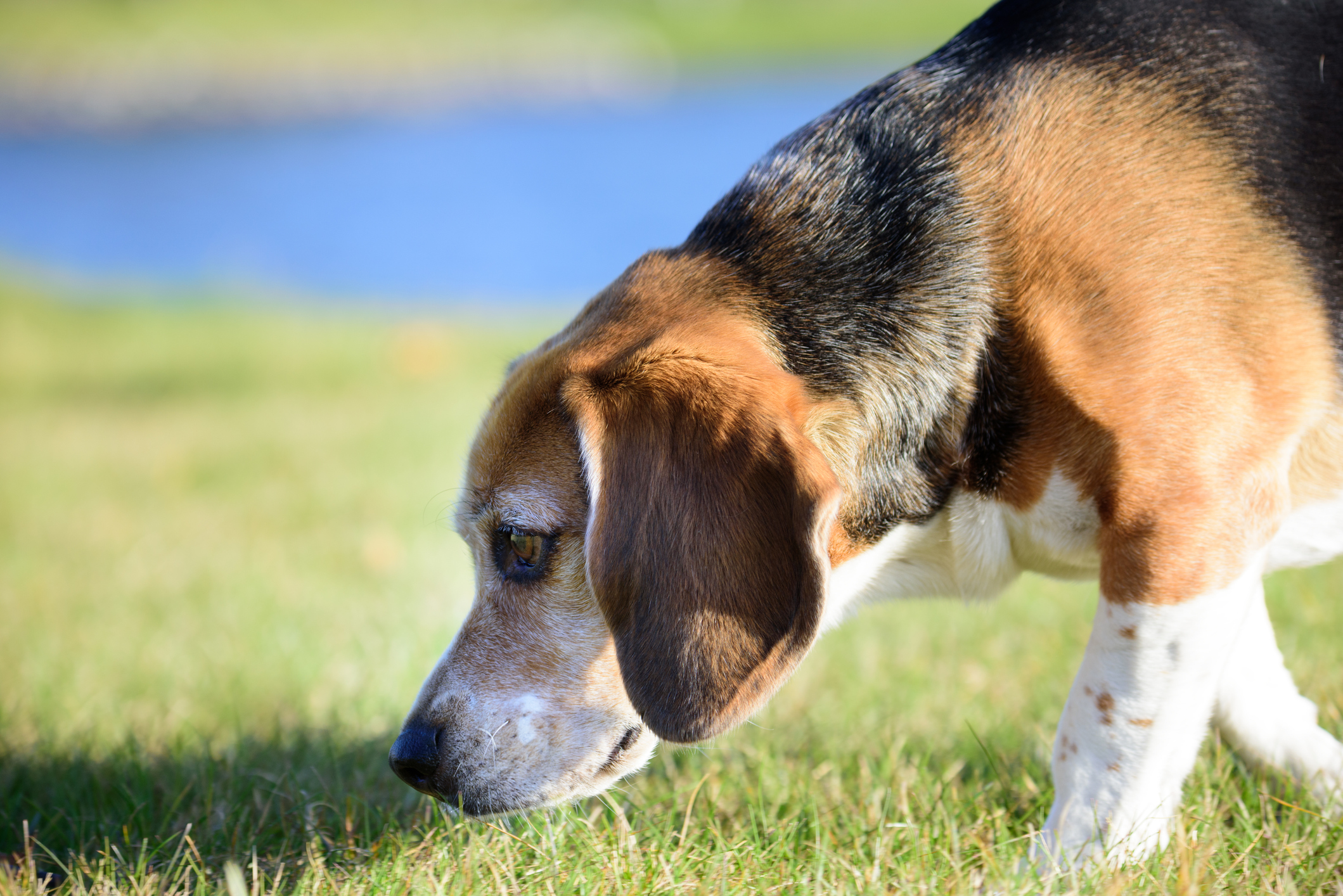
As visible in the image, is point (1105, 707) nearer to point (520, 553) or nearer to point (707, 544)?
point (707, 544)

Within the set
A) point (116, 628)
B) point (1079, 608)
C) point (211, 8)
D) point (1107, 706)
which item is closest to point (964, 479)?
point (1107, 706)

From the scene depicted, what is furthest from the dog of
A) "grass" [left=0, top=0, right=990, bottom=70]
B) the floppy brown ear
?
"grass" [left=0, top=0, right=990, bottom=70]

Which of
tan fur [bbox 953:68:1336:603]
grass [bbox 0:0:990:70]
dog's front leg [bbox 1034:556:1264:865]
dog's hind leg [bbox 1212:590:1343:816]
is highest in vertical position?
grass [bbox 0:0:990:70]

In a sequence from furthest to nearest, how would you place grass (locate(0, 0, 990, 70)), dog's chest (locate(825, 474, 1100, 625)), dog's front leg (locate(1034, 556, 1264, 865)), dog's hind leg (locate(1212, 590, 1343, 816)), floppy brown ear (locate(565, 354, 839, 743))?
grass (locate(0, 0, 990, 70)), dog's hind leg (locate(1212, 590, 1343, 816)), dog's chest (locate(825, 474, 1100, 625)), dog's front leg (locate(1034, 556, 1264, 865)), floppy brown ear (locate(565, 354, 839, 743))

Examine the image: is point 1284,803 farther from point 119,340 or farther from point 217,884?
point 119,340

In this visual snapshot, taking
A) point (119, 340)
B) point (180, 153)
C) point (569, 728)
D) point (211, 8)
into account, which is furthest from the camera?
point (211, 8)

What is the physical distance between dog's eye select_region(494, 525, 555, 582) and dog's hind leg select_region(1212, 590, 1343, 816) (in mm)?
1655

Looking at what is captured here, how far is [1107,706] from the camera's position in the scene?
2.21 m

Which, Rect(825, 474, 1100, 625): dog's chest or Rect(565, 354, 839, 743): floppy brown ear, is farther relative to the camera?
Rect(825, 474, 1100, 625): dog's chest

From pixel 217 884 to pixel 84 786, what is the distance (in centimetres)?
92

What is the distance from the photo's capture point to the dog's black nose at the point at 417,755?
2.36 meters

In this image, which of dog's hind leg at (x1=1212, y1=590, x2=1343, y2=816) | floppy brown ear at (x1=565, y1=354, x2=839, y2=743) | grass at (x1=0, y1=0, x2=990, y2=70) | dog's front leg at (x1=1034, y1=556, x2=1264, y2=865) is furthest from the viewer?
grass at (x1=0, y1=0, x2=990, y2=70)

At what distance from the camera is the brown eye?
7.78 feet

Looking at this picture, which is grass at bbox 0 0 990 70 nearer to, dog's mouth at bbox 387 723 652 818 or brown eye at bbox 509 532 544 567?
brown eye at bbox 509 532 544 567
